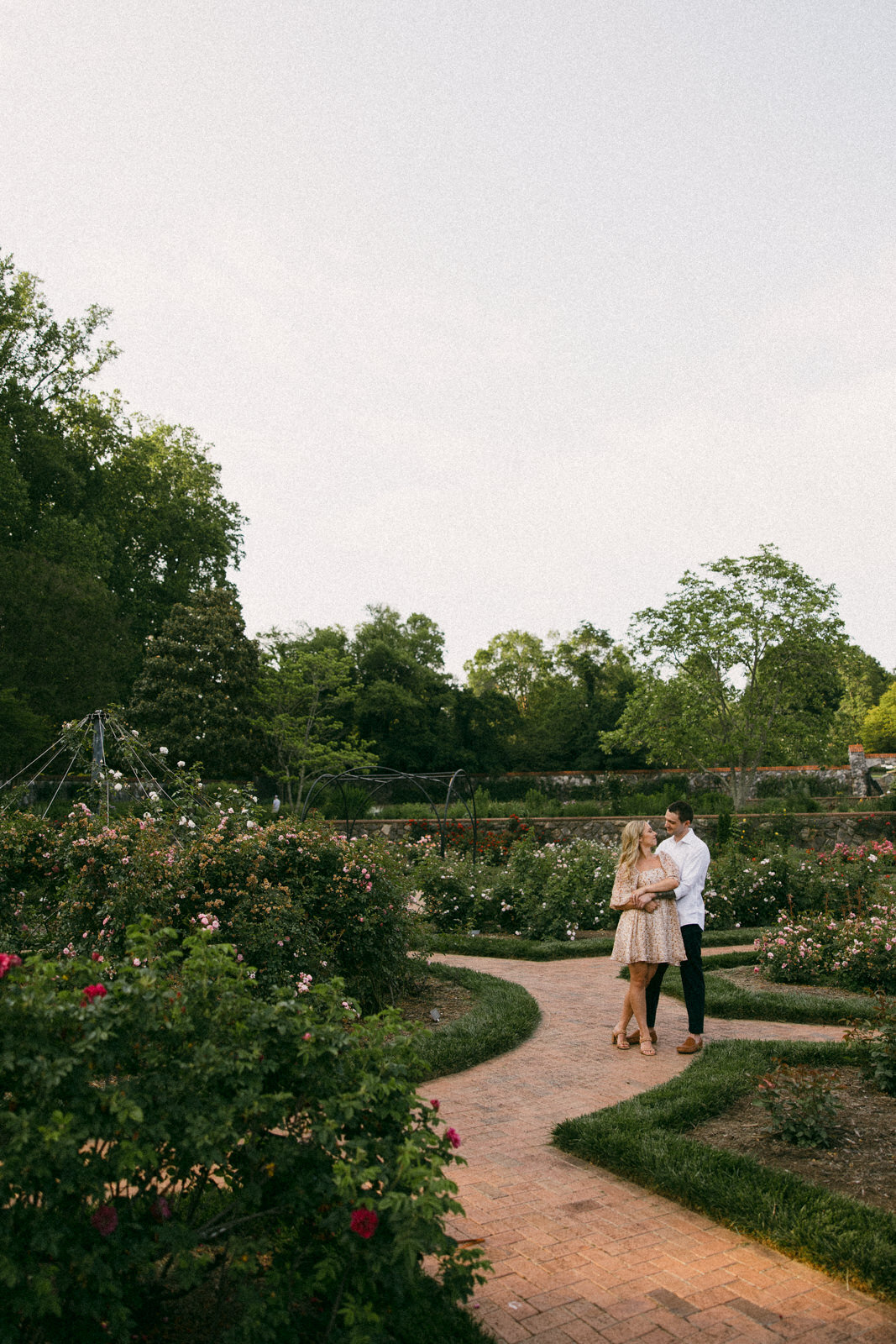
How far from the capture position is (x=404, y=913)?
21.4ft

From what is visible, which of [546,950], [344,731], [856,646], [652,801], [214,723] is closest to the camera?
[546,950]

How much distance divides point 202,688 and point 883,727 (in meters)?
39.3

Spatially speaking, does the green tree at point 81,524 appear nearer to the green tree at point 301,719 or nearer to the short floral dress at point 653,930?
the green tree at point 301,719

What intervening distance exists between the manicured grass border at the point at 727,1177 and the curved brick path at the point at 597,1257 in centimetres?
6

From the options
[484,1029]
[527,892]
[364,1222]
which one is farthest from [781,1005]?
[364,1222]

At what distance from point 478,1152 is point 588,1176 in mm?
527

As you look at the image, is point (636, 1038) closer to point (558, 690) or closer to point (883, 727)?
point (558, 690)

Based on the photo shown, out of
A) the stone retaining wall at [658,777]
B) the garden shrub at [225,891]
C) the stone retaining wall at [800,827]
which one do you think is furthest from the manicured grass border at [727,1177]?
the stone retaining wall at [658,777]

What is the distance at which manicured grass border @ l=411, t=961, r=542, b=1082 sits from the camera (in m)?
5.34

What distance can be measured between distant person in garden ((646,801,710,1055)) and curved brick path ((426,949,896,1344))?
71cm

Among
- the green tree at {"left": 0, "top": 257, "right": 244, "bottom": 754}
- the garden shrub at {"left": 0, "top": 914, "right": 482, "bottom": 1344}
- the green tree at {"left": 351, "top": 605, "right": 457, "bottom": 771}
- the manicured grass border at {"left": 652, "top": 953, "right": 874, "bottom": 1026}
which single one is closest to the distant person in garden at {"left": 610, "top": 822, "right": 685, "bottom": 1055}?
the manicured grass border at {"left": 652, "top": 953, "right": 874, "bottom": 1026}

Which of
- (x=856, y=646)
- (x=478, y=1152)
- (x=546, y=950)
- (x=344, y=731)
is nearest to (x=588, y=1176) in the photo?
(x=478, y=1152)

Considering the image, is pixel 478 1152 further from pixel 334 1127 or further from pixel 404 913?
pixel 404 913

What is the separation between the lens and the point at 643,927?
5.66 meters
